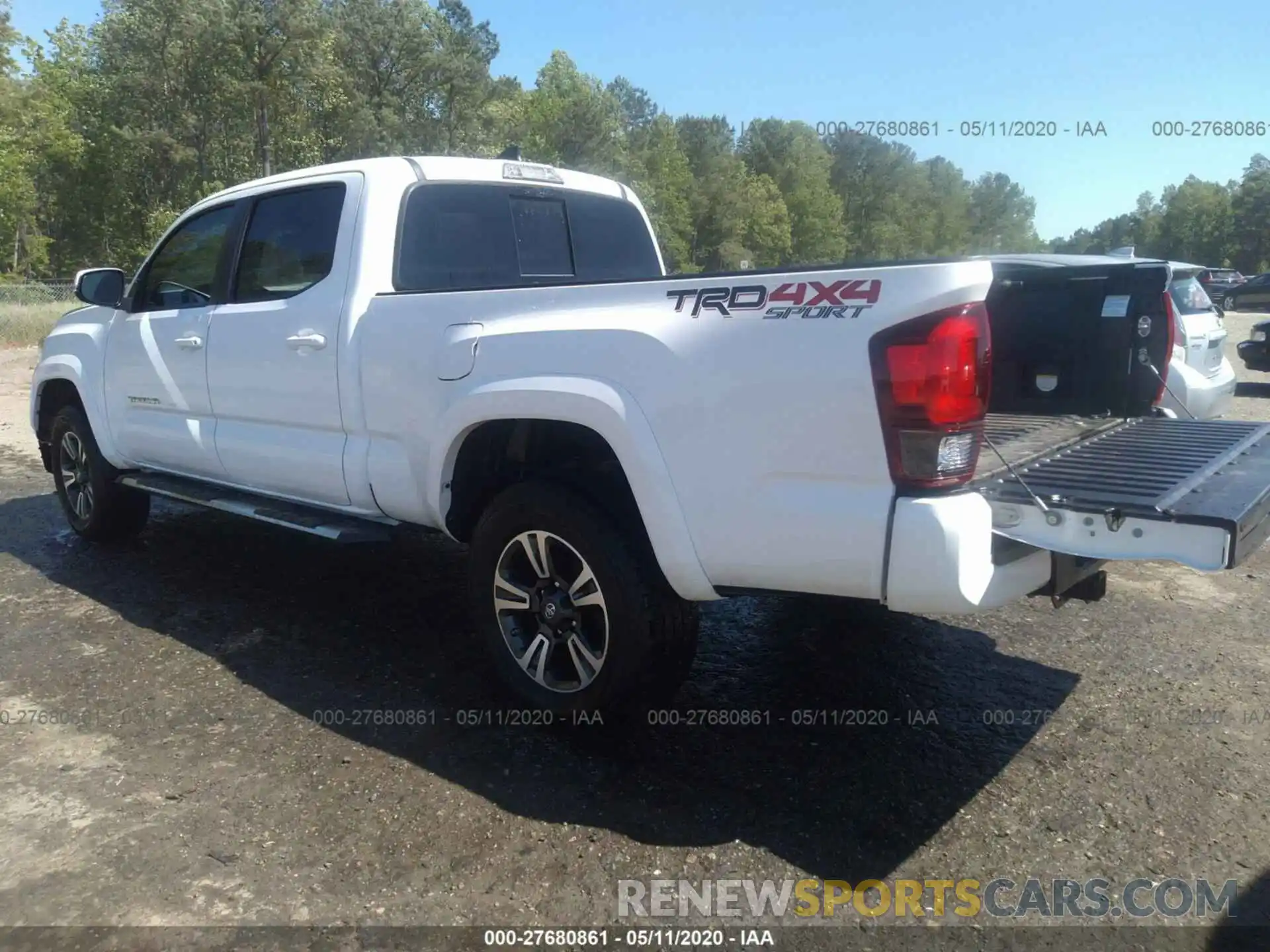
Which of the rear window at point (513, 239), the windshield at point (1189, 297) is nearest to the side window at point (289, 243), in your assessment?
the rear window at point (513, 239)

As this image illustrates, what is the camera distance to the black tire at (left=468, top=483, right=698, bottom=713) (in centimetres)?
317

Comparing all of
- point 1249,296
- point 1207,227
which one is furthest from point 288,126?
point 1207,227

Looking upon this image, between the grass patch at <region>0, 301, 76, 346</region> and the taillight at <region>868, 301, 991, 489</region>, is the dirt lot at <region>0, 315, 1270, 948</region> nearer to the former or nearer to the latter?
the taillight at <region>868, 301, 991, 489</region>

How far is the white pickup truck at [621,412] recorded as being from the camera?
2.58 metres

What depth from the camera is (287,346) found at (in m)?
4.19

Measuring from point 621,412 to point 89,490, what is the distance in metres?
4.47

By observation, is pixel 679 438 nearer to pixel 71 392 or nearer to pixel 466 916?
pixel 466 916

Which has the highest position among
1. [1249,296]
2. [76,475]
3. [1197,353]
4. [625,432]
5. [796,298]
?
[796,298]

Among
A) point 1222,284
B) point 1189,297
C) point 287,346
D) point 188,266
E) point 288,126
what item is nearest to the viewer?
point 287,346

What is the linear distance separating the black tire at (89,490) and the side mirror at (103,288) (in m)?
0.81

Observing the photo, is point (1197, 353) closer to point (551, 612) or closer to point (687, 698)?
point (687, 698)

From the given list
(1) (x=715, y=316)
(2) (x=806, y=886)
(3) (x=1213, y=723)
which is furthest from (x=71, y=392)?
(3) (x=1213, y=723)

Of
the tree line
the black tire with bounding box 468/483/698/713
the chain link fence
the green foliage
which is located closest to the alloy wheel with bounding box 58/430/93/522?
the black tire with bounding box 468/483/698/713

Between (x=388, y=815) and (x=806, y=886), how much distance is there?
129 cm
